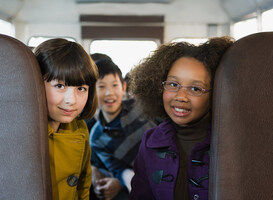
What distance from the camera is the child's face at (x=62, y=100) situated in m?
1.16

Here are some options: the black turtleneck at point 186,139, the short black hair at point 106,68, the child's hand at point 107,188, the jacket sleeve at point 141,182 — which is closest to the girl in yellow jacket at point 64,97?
the jacket sleeve at point 141,182

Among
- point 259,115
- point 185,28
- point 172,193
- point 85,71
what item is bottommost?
point 172,193

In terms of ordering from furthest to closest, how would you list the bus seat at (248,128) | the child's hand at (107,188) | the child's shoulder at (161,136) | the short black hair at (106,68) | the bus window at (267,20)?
the bus window at (267,20) < the short black hair at (106,68) < the child's hand at (107,188) < the child's shoulder at (161,136) < the bus seat at (248,128)

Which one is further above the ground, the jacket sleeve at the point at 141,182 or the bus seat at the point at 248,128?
the bus seat at the point at 248,128

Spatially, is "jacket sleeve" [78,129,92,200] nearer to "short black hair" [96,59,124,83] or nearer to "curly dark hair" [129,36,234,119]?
"curly dark hair" [129,36,234,119]

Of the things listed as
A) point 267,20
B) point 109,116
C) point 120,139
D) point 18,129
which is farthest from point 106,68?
point 267,20

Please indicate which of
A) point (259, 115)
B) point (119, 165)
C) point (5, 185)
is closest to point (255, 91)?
point (259, 115)

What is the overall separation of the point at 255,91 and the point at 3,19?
2.98 metres

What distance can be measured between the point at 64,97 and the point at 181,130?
59 cm

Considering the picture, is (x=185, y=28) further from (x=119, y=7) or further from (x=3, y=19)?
(x=3, y=19)

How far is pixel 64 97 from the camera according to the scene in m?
1.18

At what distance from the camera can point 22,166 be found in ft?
2.85

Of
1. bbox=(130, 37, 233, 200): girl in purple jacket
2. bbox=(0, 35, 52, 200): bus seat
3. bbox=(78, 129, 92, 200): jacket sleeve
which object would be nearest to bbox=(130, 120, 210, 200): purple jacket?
bbox=(130, 37, 233, 200): girl in purple jacket

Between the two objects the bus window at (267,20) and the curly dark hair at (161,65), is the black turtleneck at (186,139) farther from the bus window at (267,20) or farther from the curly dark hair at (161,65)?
the bus window at (267,20)
